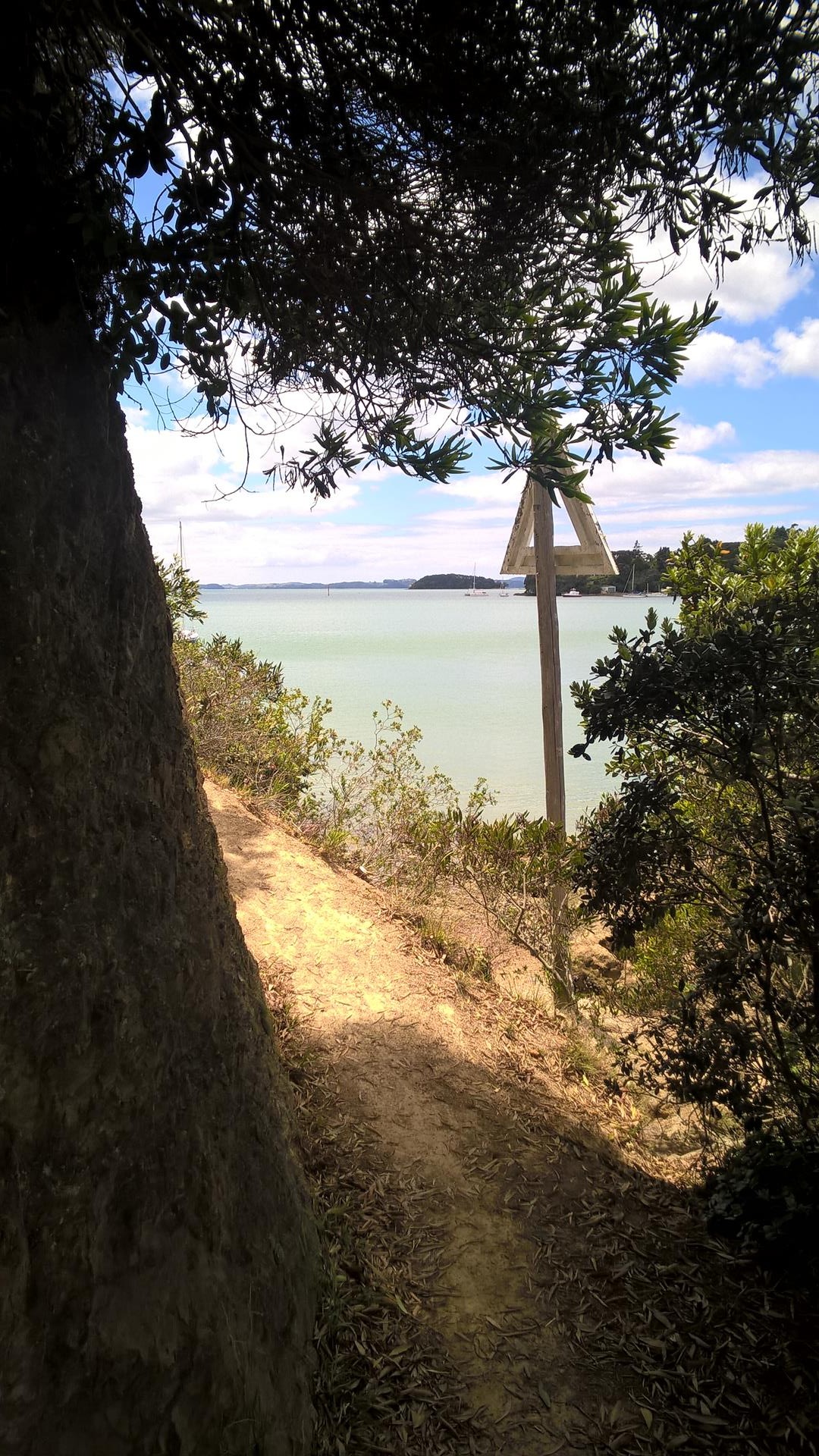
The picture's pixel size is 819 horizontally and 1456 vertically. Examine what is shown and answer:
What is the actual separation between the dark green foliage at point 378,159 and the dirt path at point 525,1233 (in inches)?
119

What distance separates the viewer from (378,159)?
2219 mm

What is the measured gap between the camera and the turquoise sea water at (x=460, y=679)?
1496 cm

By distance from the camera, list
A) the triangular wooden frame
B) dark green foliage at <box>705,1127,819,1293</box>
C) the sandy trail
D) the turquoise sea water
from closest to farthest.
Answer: the sandy trail < dark green foliage at <box>705,1127,819,1293</box> < the triangular wooden frame < the turquoise sea water

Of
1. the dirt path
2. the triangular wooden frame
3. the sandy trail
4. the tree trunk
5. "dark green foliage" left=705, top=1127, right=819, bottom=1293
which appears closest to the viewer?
the tree trunk

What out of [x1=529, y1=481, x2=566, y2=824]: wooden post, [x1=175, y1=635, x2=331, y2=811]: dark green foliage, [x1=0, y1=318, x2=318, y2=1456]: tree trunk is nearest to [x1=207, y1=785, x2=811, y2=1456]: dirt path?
[x1=0, y1=318, x2=318, y2=1456]: tree trunk

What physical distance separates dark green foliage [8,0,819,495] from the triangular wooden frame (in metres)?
4.61

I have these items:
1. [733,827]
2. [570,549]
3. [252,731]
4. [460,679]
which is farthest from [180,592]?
[460,679]

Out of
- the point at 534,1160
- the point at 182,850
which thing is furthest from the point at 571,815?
the point at 182,850

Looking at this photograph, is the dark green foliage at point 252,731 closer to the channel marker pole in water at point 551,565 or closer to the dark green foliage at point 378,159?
the channel marker pole in water at point 551,565

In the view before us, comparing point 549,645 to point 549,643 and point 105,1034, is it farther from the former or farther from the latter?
point 105,1034

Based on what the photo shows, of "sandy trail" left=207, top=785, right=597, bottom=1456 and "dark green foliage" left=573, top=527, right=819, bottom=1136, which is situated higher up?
"dark green foliage" left=573, top=527, right=819, bottom=1136

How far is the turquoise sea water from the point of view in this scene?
49.1ft

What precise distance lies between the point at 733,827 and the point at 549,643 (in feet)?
13.9

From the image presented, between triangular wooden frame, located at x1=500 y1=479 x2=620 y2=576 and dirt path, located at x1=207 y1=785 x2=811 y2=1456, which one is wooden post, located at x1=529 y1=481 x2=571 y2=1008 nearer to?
triangular wooden frame, located at x1=500 y1=479 x2=620 y2=576
